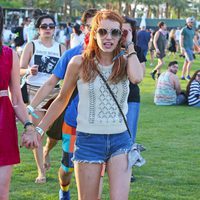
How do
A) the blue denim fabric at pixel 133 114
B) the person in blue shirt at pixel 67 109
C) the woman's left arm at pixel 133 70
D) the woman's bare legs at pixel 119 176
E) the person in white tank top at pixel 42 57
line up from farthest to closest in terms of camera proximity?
1. the person in white tank top at pixel 42 57
2. the blue denim fabric at pixel 133 114
3. the person in blue shirt at pixel 67 109
4. the woman's left arm at pixel 133 70
5. the woman's bare legs at pixel 119 176

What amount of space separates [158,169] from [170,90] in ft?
21.7

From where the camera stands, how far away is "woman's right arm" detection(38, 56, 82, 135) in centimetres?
473

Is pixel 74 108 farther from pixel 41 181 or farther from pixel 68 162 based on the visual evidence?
pixel 41 181

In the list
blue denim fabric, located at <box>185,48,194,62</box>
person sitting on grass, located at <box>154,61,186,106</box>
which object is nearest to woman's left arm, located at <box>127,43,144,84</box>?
person sitting on grass, located at <box>154,61,186,106</box>

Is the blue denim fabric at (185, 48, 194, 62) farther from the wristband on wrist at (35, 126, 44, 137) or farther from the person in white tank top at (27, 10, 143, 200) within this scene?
the wristband on wrist at (35, 126, 44, 137)

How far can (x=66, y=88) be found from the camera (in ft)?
15.7

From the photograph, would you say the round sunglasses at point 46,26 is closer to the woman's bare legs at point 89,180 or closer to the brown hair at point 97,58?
the brown hair at point 97,58

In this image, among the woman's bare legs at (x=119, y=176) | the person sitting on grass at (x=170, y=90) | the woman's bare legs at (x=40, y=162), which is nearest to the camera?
the woman's bare legs at (x=119, y=176)

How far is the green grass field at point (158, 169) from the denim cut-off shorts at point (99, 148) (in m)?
2.15

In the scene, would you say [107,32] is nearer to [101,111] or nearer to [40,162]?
[101,111]

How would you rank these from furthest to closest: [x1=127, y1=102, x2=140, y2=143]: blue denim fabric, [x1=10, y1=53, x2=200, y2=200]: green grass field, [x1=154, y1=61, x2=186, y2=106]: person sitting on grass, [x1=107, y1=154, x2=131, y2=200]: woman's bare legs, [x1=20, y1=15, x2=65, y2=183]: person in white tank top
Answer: [x1=154, y1=61, x2=186, y2=106]: person sitting on grass → [x1=20, y1=15, x2=65, y2=183]: person in white tank top → [x1=10, y1=53, x2=200, y2=200]: green grass field → [x1=127, y1=102, x2=140, y2=143]: blue denim fabric → [x1=107, y1=154, x2=131, y2=200]: woman's bare legs

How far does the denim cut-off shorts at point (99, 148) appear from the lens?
15.2ft

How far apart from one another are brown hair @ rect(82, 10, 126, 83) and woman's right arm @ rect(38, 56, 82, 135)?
0.07 meters

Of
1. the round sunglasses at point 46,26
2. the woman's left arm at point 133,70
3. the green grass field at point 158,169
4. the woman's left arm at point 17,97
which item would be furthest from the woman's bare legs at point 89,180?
the round sunglasses at point 46,26
